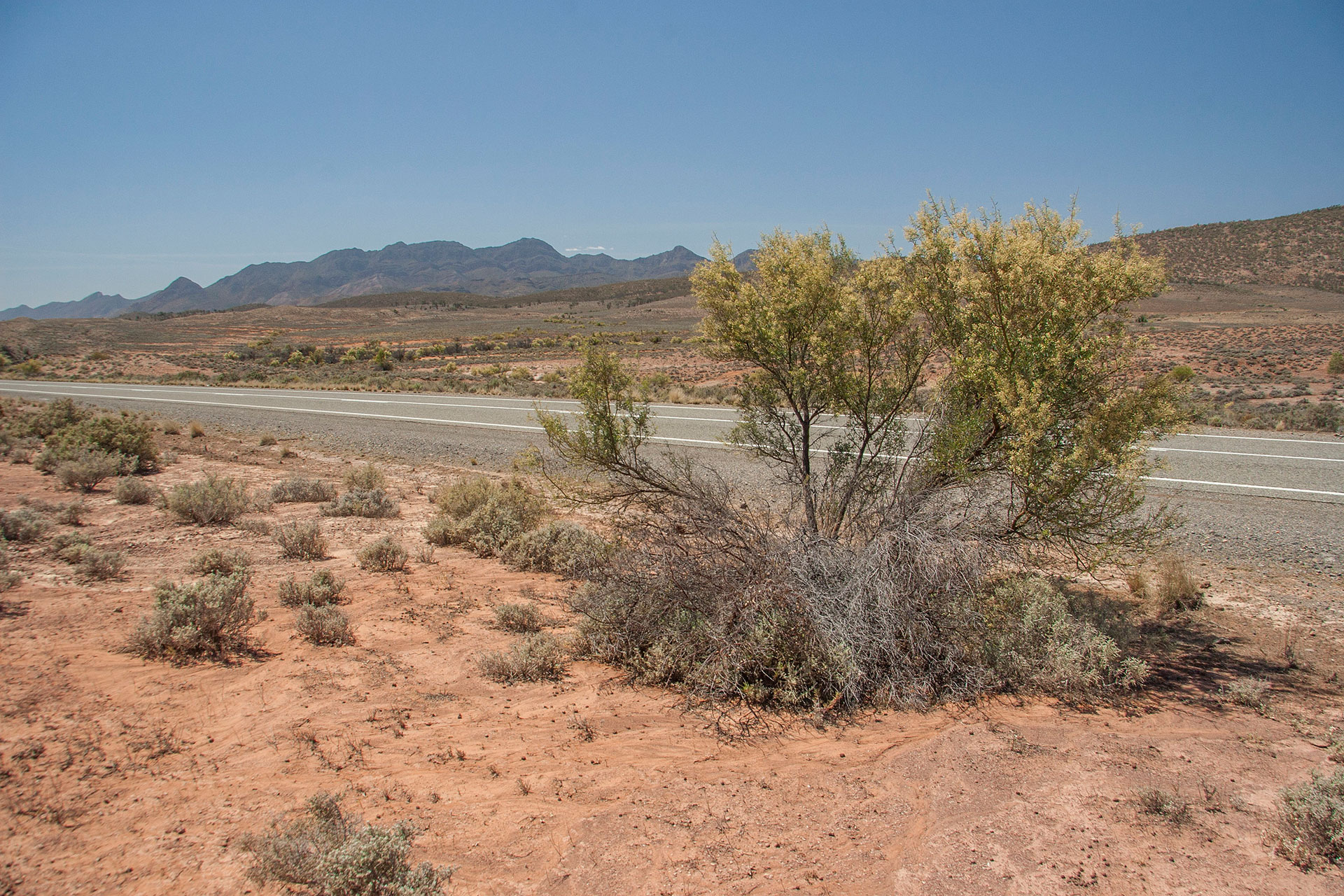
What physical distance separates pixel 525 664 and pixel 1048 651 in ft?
12.9

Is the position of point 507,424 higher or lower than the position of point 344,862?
higher

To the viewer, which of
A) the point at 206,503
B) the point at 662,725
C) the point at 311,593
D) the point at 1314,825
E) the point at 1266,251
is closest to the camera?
the point at 1314,825

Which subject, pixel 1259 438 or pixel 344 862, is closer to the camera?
pixel 344 862

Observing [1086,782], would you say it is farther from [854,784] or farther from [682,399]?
[682,399]

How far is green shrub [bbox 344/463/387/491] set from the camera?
10.8 m

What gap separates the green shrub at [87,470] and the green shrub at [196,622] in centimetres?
640

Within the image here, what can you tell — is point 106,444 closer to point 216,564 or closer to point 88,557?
point 88,557

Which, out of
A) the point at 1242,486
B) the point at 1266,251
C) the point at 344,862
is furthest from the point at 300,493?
the point at 1266,251

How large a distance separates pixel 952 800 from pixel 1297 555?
258 inches

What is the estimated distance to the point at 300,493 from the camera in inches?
405

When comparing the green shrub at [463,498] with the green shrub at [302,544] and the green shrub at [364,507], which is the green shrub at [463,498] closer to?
the green shrub at [364,507]

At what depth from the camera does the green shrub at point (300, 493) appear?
10211 mm

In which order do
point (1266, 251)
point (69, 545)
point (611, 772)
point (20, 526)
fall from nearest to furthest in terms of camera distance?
1. point (611, 772)
2. point (69, 545)
3. point (20, 526)
4. point (1266, 251)

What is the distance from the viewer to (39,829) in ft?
10.2
